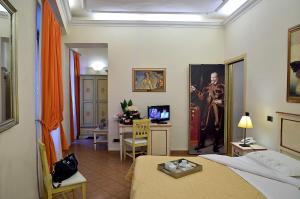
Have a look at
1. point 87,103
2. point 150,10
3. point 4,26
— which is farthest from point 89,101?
point 4,26

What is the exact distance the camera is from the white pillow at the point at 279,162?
2.17m

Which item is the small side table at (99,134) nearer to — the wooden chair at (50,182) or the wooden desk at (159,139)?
the wooden desk at (159,139)

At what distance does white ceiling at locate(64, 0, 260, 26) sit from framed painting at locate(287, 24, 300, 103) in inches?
50.1

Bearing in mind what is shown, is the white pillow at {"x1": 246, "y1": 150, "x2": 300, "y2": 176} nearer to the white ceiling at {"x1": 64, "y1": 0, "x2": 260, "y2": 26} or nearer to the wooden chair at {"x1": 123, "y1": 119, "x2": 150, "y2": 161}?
the wooden chair at {"x1": 123, "y1": 119, "x2": 150, "y2": 161}

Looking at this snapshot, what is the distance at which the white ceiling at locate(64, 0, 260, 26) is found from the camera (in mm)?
4141

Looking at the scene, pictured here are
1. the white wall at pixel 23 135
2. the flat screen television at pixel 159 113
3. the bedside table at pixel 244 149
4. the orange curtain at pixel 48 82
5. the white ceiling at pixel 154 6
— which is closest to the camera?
the white wall at pixel 23 135

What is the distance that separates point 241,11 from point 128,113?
303 centimetres

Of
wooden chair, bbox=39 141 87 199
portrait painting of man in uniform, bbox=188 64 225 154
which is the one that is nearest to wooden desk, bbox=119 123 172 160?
portrait painting of man in uniform, bbox=188 64 225 154

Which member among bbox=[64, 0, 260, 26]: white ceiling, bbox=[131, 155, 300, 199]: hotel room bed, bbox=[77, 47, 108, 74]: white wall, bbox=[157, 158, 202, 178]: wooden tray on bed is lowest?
bbox=[131, 155, 300, 199]: hotel room bed

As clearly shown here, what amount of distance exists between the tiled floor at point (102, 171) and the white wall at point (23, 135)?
875mm

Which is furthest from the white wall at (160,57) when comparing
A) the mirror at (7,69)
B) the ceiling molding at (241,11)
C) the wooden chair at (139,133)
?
the mirror at (7,69)

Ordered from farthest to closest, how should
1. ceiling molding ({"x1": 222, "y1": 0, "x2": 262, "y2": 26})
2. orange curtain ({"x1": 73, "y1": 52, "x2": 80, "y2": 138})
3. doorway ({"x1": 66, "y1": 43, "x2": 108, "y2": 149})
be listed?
doorway ({"x1": 66, "y1": 43, "x2": 108, "y2": 149}) → orange curtain ({"x1": 73, "y1": 52, "x2": 80, "y2": 138}) → ceiling molding ({"x1": 222, "y1": 0, "x2": 262, "y2": 26})

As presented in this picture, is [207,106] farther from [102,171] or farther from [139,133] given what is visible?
[102,171]

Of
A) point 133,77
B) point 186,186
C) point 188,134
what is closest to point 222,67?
point 188,134
